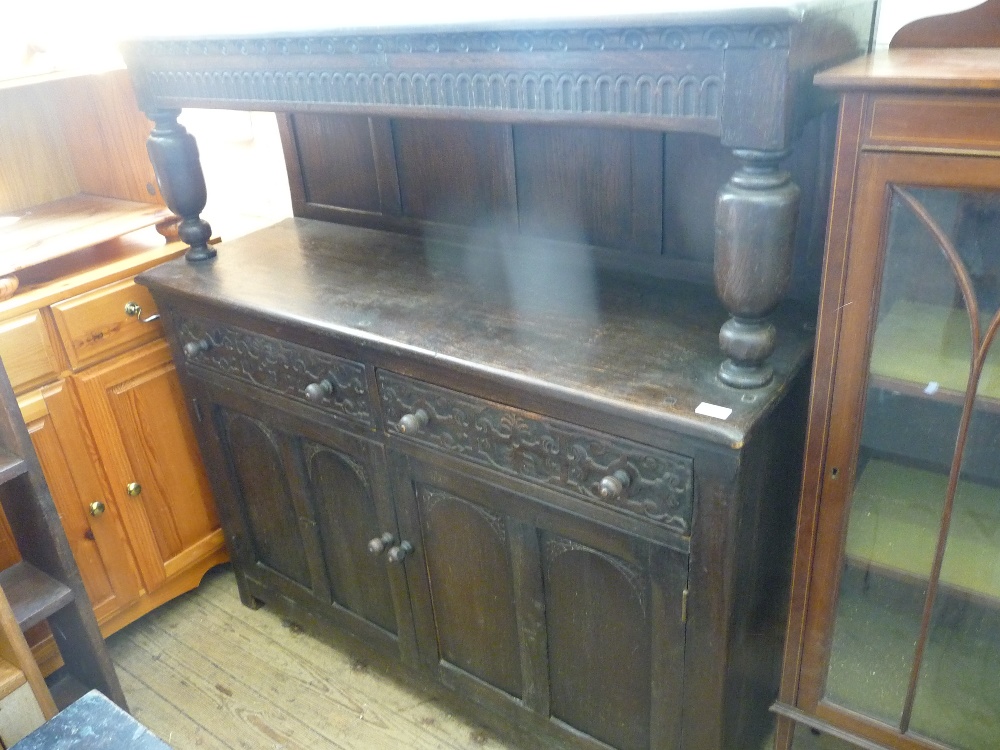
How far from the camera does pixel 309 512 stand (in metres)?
1.71

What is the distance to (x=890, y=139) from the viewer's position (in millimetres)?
893

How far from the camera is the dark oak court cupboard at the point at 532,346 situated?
1.00 metres

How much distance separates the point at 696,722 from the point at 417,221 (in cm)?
113

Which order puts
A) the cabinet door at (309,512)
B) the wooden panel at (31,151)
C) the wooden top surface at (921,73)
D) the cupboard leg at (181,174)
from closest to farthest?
the wooden top surface at (921,73) < the cabinet door at (309,512) < the cupboard leg at (181,174) < the wooden panel at (31,151)

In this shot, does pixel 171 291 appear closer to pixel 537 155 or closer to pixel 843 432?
pixel 537 155

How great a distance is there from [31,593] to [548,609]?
3.30 ft

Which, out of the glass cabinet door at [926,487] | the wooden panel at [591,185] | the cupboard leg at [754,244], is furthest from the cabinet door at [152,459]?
the glass cabinet door at [926,487]

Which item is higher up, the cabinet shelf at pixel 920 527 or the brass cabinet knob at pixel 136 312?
the brass cabinet knob at pixel 136 312

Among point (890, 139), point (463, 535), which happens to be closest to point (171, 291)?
point (463, 535)

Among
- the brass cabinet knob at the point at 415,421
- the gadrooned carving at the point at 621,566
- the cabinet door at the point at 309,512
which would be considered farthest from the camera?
the cabinet door at the point at 309,512

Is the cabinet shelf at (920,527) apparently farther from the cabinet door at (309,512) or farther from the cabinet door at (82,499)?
the cabinet door at (82,499)

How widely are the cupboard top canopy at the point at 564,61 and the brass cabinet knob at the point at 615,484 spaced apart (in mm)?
463

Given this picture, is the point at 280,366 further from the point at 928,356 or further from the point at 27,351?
the point at 928,356

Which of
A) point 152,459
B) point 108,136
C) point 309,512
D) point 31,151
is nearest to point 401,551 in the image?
point 309,512
